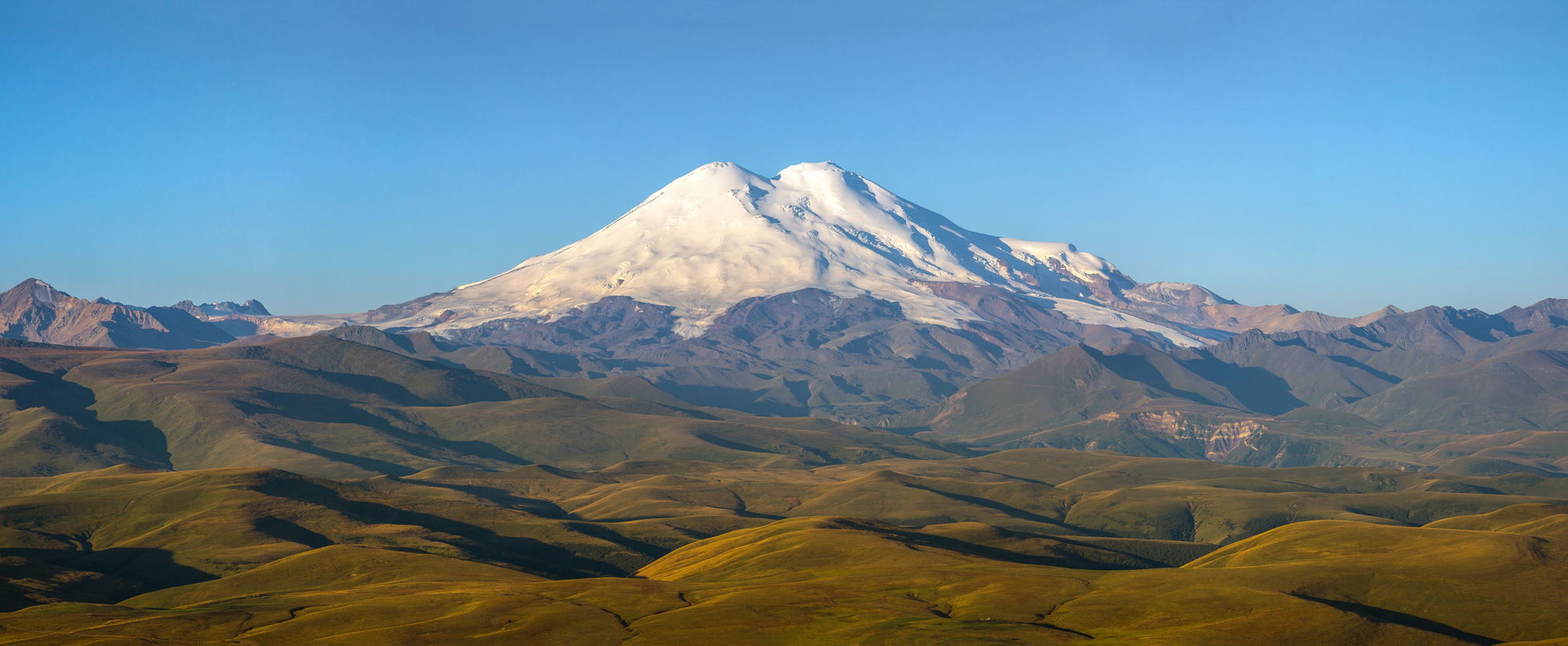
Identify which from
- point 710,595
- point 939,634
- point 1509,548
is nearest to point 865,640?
point 939,634

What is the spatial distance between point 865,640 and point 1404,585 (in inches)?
3285

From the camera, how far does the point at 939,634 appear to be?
142 meters

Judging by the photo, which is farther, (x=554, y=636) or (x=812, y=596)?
(x=812, y=596)

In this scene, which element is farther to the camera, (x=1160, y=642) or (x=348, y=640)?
(x=348, y=640)

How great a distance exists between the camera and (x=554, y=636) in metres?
149

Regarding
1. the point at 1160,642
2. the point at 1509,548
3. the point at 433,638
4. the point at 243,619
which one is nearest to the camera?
the point at 1160,642

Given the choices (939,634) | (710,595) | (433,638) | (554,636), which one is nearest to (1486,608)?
(939,634)

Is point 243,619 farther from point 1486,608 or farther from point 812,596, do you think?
point 1486,608

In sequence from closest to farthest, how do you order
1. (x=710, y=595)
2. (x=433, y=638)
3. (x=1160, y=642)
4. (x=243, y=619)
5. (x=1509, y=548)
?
(x=1160, y=642) → (x=433, y=638) → (x=243, y=619) → (x=710, y=595) → (x=1509, y=548)

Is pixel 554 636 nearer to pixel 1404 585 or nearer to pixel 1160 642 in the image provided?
pixel 1160 642

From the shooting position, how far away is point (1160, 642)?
136 m

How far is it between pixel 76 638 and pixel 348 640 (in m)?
29.7

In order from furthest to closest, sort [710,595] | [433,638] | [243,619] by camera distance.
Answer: [710,595] < [243,619] < [433,638]

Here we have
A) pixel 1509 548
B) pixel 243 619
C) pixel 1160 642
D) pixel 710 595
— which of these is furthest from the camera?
pixel 1509 548
